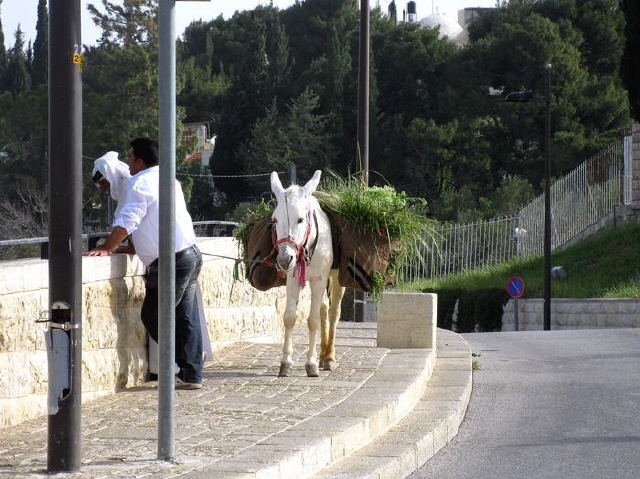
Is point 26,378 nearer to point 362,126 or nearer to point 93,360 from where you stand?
point 93,360

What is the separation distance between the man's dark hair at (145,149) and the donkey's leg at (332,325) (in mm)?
2711

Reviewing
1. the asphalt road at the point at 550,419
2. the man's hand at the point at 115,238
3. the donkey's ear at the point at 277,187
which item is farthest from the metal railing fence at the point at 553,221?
the man's hand at the point at 115,238

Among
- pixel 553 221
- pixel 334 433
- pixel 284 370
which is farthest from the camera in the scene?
pixel 553 221

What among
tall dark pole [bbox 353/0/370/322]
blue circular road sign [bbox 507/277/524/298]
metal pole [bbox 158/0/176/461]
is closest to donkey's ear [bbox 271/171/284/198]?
metal pole [bbox 158/0/176/461]

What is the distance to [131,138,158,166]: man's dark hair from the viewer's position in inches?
421

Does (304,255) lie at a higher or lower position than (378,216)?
lower

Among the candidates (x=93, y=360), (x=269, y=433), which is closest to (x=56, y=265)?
(x=269, y=433)

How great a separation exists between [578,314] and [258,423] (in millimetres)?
24112

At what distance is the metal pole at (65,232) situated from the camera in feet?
23.0

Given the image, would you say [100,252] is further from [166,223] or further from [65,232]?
[65,232]

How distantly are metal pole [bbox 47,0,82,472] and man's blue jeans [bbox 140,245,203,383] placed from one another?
3569 mm

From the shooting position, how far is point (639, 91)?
35000 millimetres

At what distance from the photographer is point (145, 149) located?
35.1 ft

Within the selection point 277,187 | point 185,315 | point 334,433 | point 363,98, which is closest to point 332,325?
point 277,187
